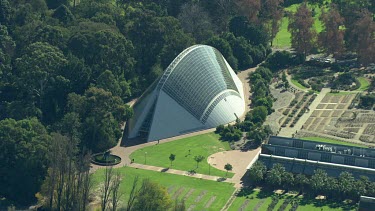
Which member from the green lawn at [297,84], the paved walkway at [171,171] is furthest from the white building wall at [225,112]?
the green lawn at [297,84]

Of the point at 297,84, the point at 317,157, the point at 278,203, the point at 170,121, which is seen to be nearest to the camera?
the point at 278,203

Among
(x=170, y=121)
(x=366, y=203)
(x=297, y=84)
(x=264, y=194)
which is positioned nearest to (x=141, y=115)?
(x=170, y=121)

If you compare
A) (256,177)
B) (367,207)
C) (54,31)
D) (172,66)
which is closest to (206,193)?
(256,177)

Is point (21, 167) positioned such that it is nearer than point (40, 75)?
Yes

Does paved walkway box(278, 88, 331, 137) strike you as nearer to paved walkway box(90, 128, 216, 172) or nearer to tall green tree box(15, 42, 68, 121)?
paved walkway box(90, 128, 216, 172)

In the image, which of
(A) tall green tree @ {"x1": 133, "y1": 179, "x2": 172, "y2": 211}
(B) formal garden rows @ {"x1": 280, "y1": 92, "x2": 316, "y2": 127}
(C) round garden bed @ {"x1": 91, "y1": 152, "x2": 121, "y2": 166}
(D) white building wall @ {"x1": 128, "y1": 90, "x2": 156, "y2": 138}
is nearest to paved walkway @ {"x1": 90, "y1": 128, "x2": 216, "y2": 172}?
(C) round garden bed @ {"x1": 91, "y1": 152, "x2": 121, "y2": 166}

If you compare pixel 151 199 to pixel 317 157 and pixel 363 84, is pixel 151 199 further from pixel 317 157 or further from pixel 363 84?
pixel 363 84

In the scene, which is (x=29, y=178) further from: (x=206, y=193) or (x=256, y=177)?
(x=256, y=177)
